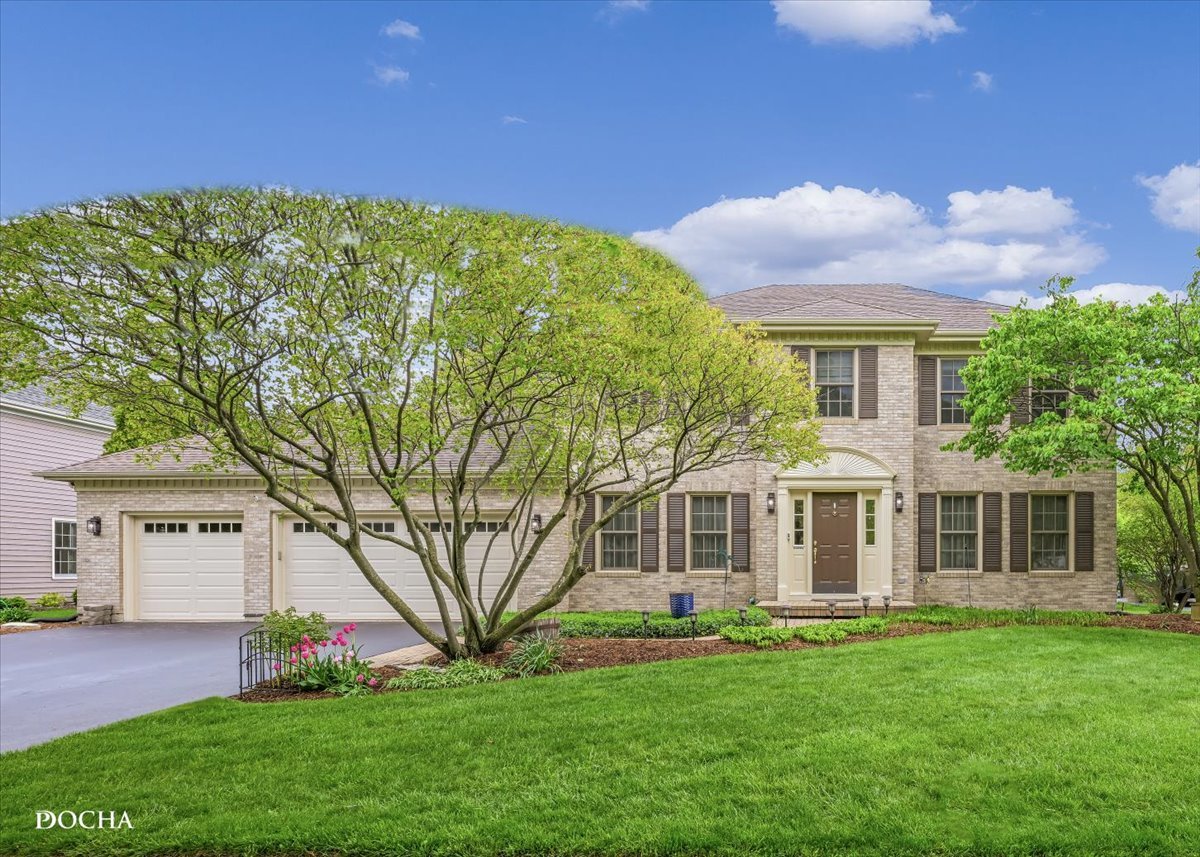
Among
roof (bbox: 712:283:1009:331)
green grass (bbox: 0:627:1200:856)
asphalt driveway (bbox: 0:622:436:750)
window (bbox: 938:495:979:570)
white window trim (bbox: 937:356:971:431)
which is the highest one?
roof (bbox: 712:283:1009:331)

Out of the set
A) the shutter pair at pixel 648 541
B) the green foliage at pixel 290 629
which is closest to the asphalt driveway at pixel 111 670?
the green foliage at pixel 290 629

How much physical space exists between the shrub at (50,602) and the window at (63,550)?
1578mm

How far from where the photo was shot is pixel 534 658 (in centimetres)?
973

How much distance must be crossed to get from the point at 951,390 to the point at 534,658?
11102mm

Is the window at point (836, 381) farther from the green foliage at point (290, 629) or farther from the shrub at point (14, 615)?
the shrub at point (14, 615)

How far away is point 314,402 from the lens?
9.68 m

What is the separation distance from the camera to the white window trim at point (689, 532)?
16344 mm

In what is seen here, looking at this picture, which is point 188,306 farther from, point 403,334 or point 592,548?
point 592,548

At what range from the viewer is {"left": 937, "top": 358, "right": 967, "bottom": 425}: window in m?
16.6

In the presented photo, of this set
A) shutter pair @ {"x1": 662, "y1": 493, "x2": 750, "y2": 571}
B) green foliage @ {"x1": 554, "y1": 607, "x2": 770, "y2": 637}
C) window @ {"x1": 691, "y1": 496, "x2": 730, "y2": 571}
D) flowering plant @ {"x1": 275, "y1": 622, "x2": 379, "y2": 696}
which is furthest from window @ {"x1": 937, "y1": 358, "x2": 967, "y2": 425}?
flowering plant @ {"x1": 275, "y1": 622, "x2": 379, "y2": 696}

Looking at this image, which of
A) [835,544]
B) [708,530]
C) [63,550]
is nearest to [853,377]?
[835,544]

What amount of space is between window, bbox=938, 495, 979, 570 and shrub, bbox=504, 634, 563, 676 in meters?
9.66

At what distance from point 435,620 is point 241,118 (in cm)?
1095

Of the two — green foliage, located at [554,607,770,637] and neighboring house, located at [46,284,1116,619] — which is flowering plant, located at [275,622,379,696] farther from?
neighboring house, located at [46,284,1116,619]
